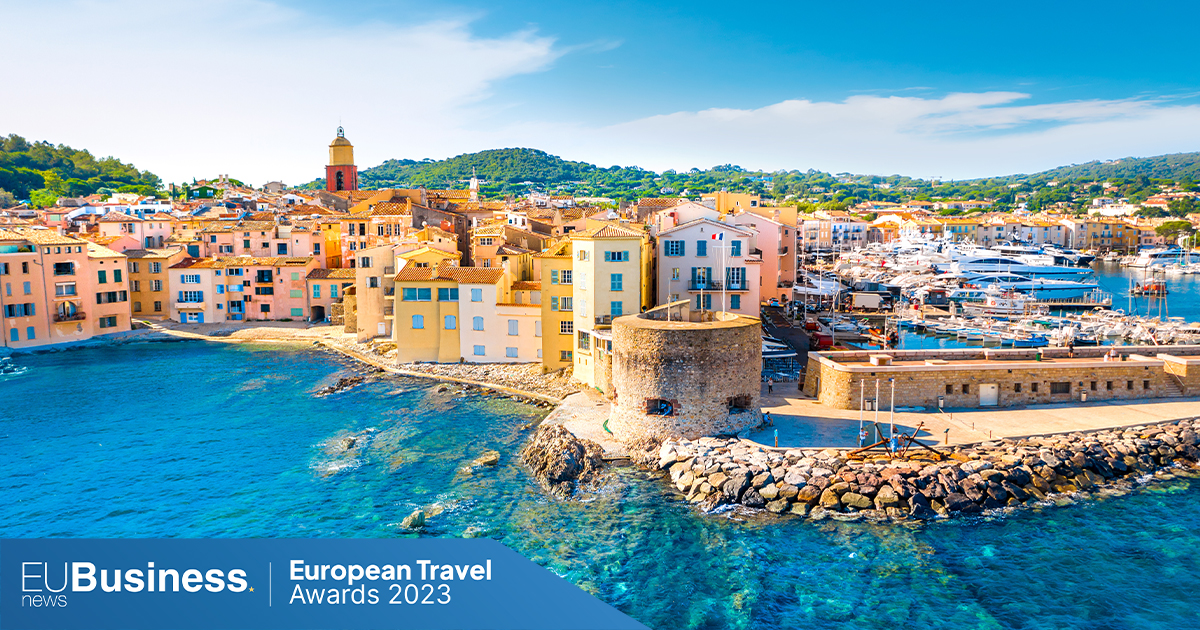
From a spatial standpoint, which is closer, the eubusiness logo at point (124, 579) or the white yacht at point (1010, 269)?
the eubusiness logo at point (124, 579)

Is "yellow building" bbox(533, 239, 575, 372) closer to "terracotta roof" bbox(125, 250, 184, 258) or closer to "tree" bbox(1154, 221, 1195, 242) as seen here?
"terracotta roof" bbox(125, 250, 184, 258)

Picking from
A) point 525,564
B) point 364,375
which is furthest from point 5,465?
point 525,564

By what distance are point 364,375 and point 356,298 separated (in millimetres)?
12981

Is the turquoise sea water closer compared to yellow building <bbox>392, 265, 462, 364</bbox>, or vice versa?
the turquoise sea water

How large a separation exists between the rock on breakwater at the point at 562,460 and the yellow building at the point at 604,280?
6.75 m

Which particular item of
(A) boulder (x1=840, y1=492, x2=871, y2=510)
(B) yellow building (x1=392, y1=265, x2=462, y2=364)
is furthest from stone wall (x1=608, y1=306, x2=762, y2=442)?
(B) yellow building (x1=392, y1=265, x2=462, y2=364)

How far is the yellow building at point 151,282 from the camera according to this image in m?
62.6

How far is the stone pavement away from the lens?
26.8 meters

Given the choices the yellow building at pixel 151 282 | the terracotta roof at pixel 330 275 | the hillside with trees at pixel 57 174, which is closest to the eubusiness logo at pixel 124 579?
the terracotta roof at pixel 330 275

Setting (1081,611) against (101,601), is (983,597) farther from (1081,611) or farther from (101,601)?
(101,601)

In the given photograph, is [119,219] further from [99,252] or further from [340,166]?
[340,166]

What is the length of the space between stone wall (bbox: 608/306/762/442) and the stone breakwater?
3.35ft

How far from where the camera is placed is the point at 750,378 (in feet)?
92.3

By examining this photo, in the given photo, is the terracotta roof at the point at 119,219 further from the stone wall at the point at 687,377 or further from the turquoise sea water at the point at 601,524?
the stone wall at the point at 687,377
